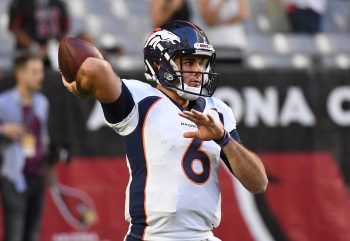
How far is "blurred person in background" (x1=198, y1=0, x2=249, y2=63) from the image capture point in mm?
8875

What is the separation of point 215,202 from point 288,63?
6476 millimetres

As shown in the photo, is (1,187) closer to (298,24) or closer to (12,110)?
(12,110)

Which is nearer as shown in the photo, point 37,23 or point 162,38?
point 162,38

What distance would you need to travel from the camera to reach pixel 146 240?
394 cm

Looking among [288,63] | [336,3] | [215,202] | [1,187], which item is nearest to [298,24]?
[288,63]

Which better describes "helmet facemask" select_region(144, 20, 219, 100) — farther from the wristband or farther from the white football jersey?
the wristband

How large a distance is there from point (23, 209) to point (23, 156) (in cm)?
43

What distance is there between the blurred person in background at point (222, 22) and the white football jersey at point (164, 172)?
4.94 m

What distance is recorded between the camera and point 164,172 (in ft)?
12.8

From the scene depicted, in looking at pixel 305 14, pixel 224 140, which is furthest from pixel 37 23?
pixel 224 140

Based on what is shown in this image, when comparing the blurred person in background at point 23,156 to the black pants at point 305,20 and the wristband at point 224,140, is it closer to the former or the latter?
the wristband at point 224,140

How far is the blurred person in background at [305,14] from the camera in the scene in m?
10.9

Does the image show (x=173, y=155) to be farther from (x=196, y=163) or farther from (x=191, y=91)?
(x=191, y=91)

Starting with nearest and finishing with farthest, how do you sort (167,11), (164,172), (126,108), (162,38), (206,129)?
(206,129), (126,108), (164,172), (162,38), (167,11)
